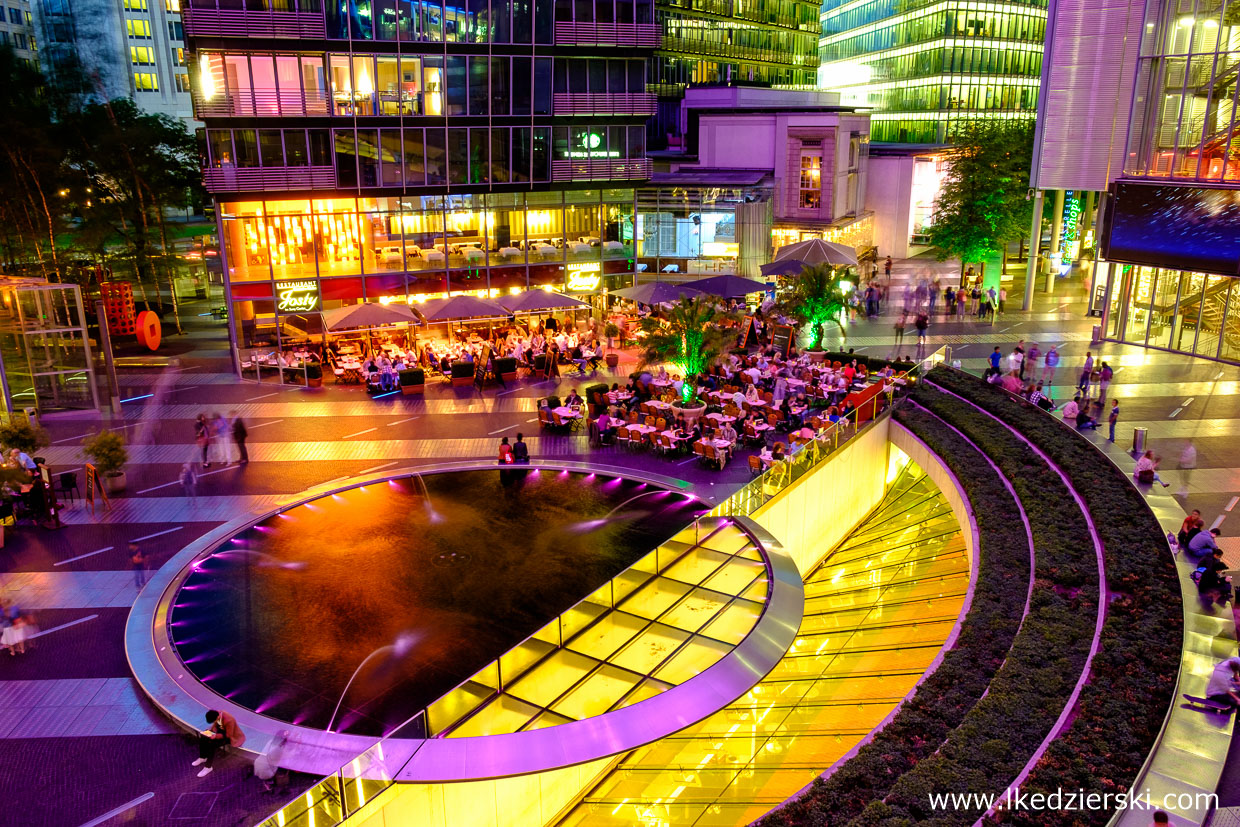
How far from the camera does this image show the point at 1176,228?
22766 millimetres

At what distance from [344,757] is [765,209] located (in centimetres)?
3740

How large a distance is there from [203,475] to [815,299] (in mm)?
21460

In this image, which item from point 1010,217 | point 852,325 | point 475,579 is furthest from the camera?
point 1010,217

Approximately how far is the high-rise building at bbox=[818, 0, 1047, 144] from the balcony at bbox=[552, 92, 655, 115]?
146 ft

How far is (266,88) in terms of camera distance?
107 ft

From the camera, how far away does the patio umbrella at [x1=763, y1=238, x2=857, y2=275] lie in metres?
36.1

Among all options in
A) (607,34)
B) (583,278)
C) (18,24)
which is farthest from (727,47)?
(18,24)

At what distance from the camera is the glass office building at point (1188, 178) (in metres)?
21.7

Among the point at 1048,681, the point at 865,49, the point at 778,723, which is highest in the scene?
the point at 865,49

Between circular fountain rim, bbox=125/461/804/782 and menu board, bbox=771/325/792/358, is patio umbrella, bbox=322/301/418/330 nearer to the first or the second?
Answer: menu board, bbox=771/325/792/358

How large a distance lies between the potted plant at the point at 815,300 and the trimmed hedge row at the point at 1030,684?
15063mm

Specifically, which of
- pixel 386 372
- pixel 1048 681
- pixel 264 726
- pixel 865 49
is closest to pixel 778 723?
pixel 1048 681

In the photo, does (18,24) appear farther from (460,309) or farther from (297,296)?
(460,309)

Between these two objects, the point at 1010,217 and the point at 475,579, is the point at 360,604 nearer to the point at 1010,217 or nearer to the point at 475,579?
the point at 475,579
